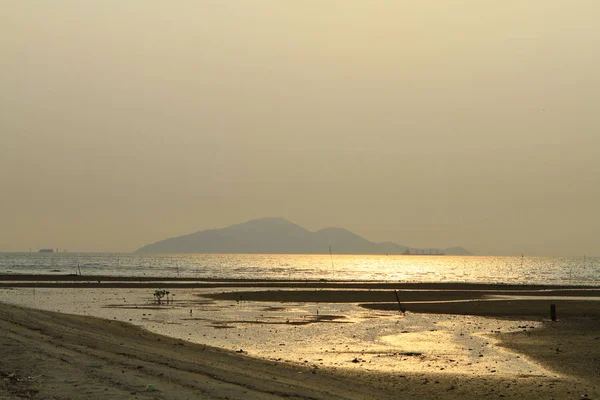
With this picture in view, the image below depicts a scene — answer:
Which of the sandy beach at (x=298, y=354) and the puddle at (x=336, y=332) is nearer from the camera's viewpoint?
the sandy beach at (x=298, y=354)

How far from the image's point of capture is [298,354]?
2666 centimetres

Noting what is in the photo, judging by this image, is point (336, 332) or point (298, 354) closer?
point (298, 354)

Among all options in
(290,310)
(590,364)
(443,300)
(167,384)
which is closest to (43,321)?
(167,384)

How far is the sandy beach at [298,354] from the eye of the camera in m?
15.6

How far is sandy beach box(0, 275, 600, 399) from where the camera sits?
15.6m

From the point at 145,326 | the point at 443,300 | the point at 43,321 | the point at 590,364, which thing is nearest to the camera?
the point at 590,364

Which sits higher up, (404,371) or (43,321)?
(43,321)

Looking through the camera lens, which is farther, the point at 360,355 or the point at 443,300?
the point at 443,300

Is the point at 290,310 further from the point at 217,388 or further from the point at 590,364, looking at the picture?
the point at 217,388

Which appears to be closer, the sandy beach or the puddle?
the sandy beach

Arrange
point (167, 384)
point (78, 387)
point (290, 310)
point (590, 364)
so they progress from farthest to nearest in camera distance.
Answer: point (290, 310) → point (590, 364) → point (167, 384) → point (78, 387)

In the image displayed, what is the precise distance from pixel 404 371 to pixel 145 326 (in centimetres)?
1779

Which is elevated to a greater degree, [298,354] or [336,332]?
[298,354]

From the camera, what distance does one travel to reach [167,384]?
15.3 metres
